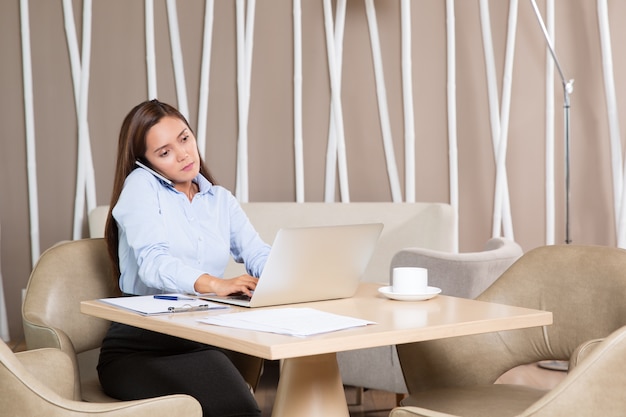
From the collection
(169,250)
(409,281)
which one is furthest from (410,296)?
(169,250)

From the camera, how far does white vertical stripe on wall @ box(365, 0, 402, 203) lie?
4.30m

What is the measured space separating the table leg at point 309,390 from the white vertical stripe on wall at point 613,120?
2884mm

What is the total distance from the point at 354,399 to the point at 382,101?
5.34 feet

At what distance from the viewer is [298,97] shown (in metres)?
4.28

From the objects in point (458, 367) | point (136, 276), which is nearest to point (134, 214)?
point (136, 276)

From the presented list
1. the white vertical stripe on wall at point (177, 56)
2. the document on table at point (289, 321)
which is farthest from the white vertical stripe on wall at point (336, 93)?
the document on table at point (289, 321)

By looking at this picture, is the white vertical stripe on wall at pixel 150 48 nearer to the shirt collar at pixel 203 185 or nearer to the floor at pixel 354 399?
the floor at pixel 354 399

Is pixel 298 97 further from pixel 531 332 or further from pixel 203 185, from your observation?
pixel 531 332

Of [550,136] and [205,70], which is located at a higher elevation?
[205,70]

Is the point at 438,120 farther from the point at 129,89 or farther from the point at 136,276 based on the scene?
the point at 136,276

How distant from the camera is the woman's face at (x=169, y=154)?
2.19 metres

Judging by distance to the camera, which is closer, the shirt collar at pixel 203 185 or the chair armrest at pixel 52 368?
Result: the chair armrest at pixel 52 368

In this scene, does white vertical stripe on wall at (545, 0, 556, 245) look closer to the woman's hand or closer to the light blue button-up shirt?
the light blue button-up shirt

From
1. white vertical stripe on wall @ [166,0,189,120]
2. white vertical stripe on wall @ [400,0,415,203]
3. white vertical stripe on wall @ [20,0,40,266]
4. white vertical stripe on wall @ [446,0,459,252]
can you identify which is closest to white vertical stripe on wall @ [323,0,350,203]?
white vertical stripe on wall @ [400,0,415,203]
